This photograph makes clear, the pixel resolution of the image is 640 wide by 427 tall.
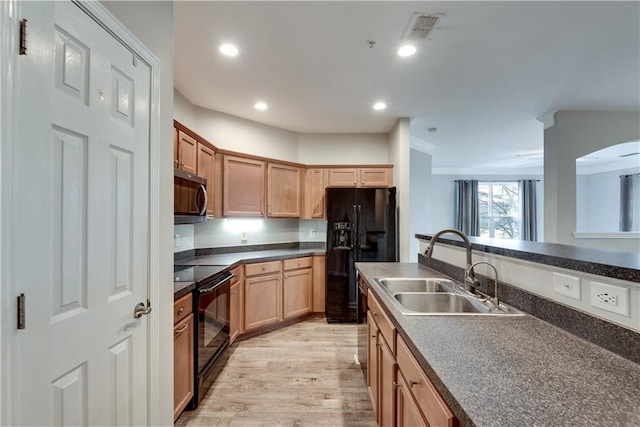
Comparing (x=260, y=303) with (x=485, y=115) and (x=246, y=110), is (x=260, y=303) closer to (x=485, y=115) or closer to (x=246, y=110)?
(x=246, y=110)

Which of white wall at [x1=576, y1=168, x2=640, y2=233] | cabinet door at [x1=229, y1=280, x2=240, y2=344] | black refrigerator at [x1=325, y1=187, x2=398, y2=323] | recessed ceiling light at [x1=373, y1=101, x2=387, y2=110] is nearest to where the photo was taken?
cabinet door at [x1=229, y1=280, x2=240, y2=344]

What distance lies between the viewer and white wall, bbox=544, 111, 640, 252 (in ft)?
13.0

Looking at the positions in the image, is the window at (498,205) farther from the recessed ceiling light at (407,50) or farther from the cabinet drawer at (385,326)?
the cabinet drawer at (385,326)

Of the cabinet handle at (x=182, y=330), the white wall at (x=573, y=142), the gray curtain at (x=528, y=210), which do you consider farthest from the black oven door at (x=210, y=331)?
the gray curtain at (x=528, y=210)

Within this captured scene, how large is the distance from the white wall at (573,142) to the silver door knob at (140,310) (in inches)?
188

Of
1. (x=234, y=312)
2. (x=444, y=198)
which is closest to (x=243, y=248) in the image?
(x=234, y=312)

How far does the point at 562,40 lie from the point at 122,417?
3.69 metres

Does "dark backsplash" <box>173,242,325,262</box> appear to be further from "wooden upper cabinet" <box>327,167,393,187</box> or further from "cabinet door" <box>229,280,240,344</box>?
"wooden upper cabinet" <box>327,167,393,187</box>

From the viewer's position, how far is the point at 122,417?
1.29 metres

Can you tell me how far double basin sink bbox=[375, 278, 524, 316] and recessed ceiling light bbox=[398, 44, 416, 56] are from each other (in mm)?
1790

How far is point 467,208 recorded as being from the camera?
8.04 m

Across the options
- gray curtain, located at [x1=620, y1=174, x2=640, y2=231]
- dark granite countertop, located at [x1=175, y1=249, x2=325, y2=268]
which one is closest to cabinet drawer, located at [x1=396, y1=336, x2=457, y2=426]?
dark granite countertop, located at [x1=175, y1=249, x2=325, y2=268]

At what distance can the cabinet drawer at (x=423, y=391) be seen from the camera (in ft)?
2.62

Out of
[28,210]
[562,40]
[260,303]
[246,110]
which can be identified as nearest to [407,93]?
[562,40]
